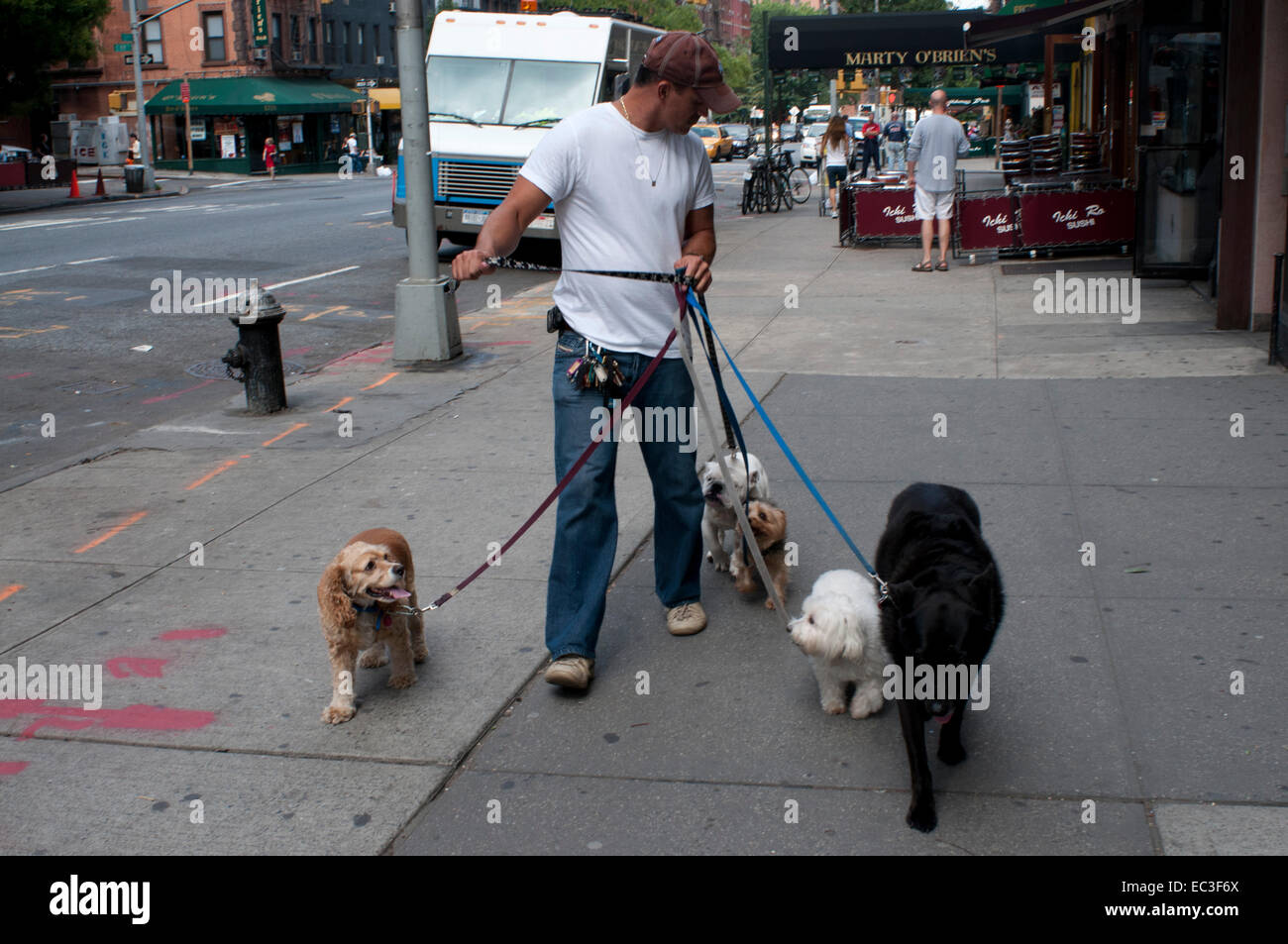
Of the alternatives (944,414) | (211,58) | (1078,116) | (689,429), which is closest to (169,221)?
(1078,116)

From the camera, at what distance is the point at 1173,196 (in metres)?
12.6

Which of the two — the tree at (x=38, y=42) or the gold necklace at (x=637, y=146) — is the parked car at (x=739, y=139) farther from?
the gold necklace at (x=637, y=146)

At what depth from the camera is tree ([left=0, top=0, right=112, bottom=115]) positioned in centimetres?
3397

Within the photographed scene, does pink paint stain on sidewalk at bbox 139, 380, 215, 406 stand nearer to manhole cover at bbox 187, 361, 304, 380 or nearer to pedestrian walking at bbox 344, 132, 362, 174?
manhole cover at bbox 187, 361, 304, 380

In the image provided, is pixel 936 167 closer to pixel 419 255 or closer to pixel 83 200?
pixel 419 255

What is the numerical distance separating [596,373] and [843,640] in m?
1.23

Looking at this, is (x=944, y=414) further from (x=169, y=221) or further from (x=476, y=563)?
(x=169, y=221)

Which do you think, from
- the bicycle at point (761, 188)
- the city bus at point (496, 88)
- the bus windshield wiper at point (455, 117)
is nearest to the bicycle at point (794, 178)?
the bicycle at point (761, 188)

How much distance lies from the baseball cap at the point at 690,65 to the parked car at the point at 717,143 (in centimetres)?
5068

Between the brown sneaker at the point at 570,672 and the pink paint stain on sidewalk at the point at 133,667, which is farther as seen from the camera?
the pink paint stain on sidewalk at the point at 133,667

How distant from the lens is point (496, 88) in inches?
712

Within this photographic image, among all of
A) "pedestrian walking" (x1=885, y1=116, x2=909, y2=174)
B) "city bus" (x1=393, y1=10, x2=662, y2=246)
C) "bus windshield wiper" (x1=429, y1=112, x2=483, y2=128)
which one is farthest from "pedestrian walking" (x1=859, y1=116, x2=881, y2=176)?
"bus windshield wiper" (x1=429, y1=112, x2=483, y2=128)

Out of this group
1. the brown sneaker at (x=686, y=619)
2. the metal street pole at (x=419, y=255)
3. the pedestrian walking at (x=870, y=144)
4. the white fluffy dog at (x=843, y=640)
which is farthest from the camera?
the pedestrian walking at (x=870, y=144)

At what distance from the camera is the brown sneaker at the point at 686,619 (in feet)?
16.0
